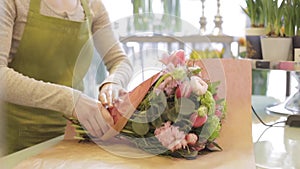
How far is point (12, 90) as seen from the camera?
833 millimetres

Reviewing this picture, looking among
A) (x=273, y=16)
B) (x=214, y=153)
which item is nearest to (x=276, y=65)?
(x=273, y=16)

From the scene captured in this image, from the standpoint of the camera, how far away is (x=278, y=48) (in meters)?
1.11

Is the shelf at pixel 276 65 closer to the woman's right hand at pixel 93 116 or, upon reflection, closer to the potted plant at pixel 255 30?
the potted plant at pixel 255 30

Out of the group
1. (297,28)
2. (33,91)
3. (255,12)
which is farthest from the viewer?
(255,12)

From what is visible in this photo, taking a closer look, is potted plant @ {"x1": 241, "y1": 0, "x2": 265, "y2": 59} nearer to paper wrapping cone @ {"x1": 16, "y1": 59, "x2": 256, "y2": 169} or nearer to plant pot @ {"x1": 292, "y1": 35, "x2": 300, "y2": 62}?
plant pot @ {"x1": 292, "y1": 35, "x2": 300, "y2": 62}

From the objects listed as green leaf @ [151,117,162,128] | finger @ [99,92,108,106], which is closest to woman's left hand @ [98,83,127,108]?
finger @ [99,92,108,106]

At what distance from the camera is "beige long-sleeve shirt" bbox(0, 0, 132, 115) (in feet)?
2.67

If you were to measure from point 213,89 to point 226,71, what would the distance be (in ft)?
0.40

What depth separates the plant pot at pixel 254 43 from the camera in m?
1.18

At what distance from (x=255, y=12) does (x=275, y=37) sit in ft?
0.49

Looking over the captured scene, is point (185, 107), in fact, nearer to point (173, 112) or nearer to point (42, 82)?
point (173, 112)

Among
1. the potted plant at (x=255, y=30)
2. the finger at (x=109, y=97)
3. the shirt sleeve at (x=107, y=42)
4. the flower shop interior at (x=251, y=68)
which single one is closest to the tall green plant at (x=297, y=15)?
the flower shop interior at (x=251, y=68)

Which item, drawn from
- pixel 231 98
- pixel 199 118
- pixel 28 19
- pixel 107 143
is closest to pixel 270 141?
pixel 231 98

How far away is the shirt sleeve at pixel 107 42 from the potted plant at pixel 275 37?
424 mm
